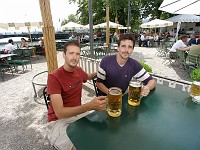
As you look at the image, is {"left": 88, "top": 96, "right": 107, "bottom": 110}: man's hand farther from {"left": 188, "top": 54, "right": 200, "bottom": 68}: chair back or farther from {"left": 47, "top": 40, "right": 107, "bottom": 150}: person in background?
{"left": 188, "top": 54, "right": 200, "bottom": 68}: chair back

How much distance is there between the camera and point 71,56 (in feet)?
6.08

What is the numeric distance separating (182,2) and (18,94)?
5042 mm

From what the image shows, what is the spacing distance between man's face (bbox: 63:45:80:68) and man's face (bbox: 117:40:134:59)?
0.64 m

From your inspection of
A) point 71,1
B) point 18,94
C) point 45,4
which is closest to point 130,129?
point 45,4

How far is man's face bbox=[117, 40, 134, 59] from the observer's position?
7.15ft

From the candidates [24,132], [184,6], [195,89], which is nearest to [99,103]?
Result: [195,89]

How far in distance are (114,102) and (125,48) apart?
41.5 inches

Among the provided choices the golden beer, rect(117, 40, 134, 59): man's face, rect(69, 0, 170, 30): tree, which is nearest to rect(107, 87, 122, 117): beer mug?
rect(117, 40, 134, 59): man's face

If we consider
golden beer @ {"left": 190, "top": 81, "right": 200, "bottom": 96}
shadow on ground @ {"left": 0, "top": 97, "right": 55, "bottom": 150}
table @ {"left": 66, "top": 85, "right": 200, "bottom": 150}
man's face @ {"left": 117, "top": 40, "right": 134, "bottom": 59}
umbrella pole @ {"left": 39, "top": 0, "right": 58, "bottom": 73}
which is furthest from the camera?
umbrella pole @ {"left": 39, "top": 0, "right": 58, "bottom": 73}

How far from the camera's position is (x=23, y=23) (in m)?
8.69

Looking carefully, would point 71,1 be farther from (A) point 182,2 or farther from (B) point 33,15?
(A) point 182,2

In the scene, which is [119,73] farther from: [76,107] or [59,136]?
[59,136]

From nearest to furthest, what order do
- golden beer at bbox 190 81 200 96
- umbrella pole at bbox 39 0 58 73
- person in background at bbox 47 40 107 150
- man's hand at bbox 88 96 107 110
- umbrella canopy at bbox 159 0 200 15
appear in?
man's hand at bbox 88 96 107 110
person in background at bbox 47 40 107 150
golden beer at bbox 190 81 200 96
umbrella canopy at bbox 159 0 200 15
umbrella pole at bbox 39 0 58 73

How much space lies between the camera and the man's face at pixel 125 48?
2.18 metres
